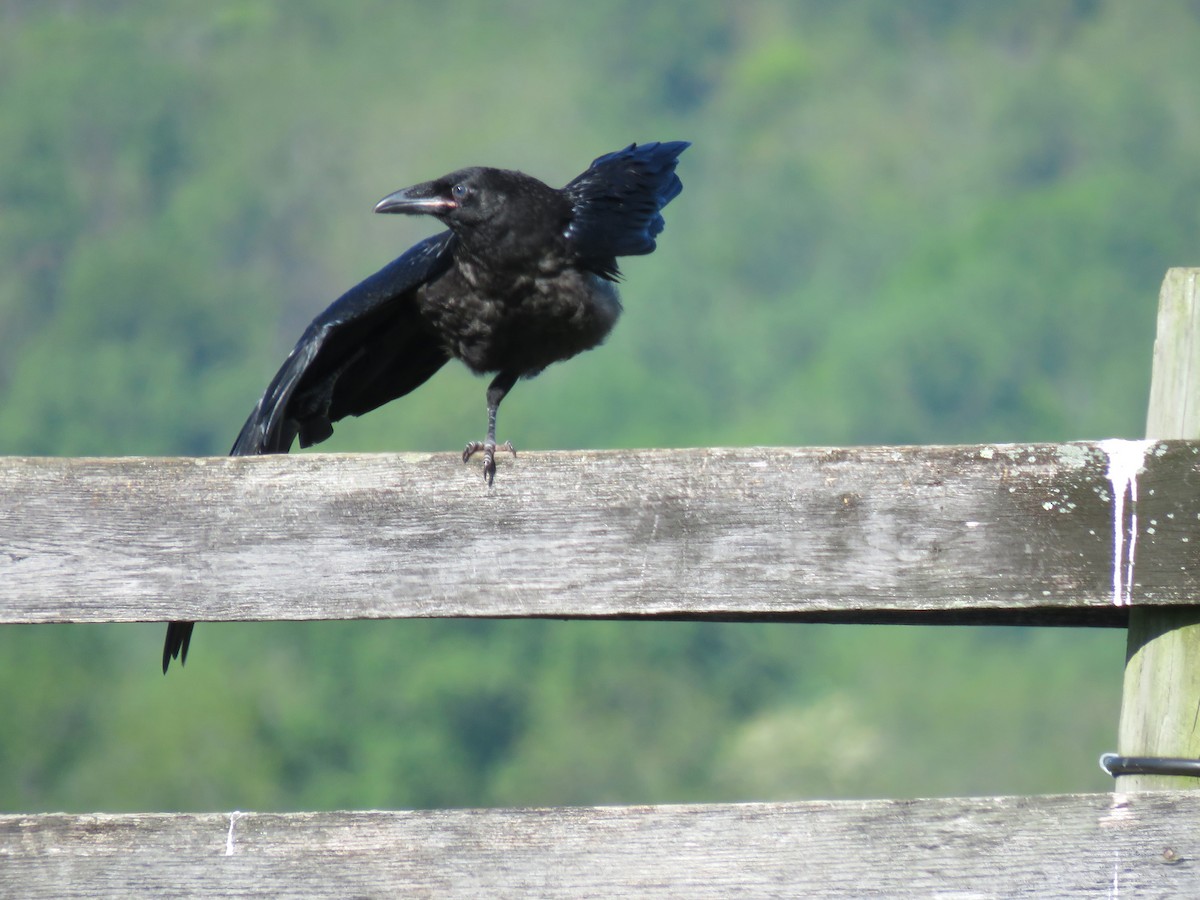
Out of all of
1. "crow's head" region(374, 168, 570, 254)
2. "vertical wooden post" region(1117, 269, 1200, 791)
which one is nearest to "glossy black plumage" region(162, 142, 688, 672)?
"crow's head" region(374, 168, 570, 254)

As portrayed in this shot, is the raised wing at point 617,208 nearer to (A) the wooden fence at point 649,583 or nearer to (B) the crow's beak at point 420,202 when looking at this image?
(B) the crow's beak at point 420,202

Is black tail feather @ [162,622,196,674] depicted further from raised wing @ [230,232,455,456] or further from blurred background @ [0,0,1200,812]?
blurred background @ [0,0,1200,812]

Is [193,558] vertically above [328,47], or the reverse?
[328,47]

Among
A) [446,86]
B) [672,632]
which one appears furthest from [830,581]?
[446,86]

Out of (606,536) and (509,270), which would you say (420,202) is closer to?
(509,270)

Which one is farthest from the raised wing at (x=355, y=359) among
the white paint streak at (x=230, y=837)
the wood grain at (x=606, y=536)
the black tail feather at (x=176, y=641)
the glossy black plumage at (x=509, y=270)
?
the white paint streak at (x=230, y=837)

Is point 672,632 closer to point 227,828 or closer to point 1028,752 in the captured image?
point 1028,752

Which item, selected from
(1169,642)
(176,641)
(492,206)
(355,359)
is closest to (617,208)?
(492,206)
